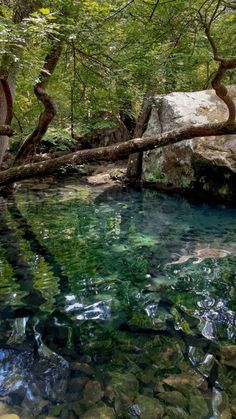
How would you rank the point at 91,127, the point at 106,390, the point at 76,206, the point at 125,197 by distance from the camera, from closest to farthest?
the point at 106,390, the point at 76,206, the point at 125,197, the point at 91,127

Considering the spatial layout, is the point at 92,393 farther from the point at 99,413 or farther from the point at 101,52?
the point at 101,52

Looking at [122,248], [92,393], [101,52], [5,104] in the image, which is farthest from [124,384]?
[5,104]

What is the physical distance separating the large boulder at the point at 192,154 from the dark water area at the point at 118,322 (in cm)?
367

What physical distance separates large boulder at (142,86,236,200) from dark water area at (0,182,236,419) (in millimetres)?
3671

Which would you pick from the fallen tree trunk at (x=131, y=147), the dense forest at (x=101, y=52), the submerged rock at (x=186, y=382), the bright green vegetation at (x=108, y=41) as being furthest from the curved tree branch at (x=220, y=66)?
the submerged rock at (x=186, y=382)

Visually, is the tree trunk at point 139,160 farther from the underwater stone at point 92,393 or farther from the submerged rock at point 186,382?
the underwater stone at point 92,393

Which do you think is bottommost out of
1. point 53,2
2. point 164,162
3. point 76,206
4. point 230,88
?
point 76,206

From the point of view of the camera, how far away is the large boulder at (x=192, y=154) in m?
11.1

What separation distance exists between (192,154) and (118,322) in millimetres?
8534

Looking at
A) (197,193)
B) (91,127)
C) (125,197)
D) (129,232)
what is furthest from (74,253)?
(91,127)

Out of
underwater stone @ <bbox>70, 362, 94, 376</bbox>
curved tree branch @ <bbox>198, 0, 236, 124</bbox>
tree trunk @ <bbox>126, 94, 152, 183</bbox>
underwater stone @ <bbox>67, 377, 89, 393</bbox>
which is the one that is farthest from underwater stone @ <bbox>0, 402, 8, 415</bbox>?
tree trunk @ <bbox>126, 94, 152, 183</bbox>

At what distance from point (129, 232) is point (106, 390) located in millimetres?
4801

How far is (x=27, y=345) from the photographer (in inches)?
134

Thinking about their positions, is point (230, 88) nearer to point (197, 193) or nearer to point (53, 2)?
point (197, 193)
